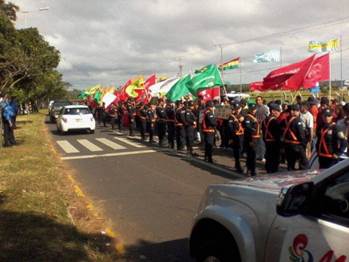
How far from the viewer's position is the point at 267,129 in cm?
1136

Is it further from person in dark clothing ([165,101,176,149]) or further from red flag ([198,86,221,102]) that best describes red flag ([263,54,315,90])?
person in dark clothing ([165,101,176,149])

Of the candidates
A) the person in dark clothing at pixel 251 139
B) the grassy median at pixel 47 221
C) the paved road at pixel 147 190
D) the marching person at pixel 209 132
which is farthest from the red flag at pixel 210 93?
the grassy median at pixel 47 221

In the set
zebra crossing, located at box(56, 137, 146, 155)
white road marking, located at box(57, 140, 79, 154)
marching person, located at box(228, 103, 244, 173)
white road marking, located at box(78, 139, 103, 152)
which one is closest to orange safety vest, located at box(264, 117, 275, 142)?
marching person, located at box(228, 103, 244, 173)

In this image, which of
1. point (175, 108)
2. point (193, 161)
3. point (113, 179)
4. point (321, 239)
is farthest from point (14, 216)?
point (175, 108)

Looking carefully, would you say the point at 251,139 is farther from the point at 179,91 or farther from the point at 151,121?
the point at 179,91

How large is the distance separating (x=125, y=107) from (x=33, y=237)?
69.4ft

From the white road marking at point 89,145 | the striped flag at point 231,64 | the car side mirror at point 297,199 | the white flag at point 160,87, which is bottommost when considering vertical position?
the white road marking at point 89,145

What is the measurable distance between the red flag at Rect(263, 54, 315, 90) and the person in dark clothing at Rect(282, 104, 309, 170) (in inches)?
226

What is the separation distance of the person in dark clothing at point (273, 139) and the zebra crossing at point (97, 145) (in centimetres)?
794

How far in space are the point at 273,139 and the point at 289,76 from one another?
6.25m

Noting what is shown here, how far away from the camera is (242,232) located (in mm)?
3520

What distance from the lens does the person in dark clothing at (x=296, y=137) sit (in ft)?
33.9

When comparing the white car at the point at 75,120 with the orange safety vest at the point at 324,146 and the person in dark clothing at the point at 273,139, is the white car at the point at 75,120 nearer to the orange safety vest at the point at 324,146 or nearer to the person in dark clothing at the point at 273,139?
the person in dark clothing at the point at 273,139

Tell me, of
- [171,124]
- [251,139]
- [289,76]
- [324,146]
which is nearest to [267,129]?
[251,139]
